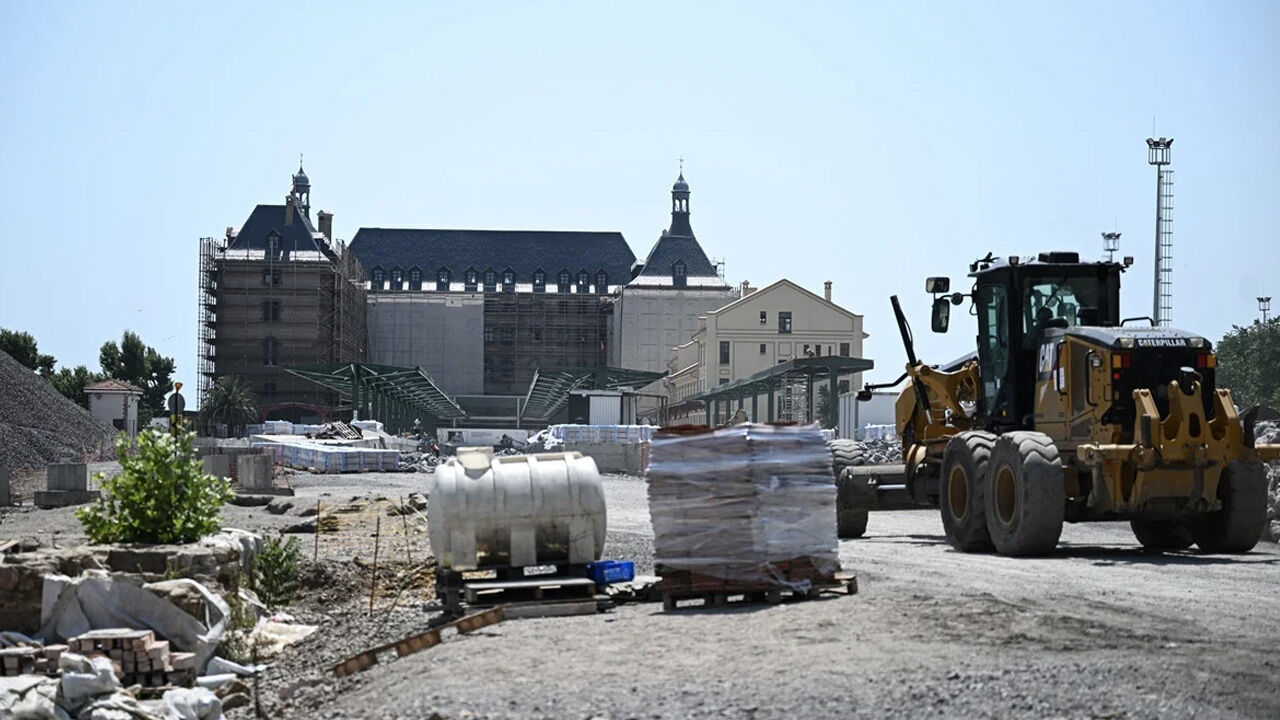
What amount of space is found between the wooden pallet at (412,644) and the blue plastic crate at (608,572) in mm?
1429

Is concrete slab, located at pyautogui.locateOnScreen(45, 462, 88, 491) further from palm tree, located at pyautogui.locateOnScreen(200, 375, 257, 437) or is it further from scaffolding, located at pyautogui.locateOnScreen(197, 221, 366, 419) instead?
scaffolding, located at pyautogui.locateOnScreen(197, 221, 366, 419)

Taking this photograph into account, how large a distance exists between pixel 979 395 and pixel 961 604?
7.98 m

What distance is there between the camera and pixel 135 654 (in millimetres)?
12008

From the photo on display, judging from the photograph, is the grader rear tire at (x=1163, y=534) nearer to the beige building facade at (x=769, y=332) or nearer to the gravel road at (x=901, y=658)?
the gravel road at (x=901, y=658)

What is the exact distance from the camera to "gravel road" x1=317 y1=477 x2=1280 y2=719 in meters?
8.45

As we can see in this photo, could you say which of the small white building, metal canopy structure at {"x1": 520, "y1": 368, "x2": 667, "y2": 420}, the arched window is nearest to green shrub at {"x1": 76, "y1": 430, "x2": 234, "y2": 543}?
metal canopy structure at {"x1": 520, "y1": 368, "x2": 667, "y2": 420}

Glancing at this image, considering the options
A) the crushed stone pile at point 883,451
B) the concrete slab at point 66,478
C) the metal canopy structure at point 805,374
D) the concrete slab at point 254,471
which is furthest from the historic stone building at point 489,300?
the concrete slab at point 66,478

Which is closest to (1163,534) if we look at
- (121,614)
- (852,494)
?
(852,494)

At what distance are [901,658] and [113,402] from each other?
272ft

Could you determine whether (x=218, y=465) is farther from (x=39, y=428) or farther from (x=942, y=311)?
(x=942, y=311)

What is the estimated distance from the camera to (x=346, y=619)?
14.7 m

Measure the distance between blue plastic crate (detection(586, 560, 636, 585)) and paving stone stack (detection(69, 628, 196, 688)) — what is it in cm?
339

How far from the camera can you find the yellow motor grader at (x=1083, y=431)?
15.4m

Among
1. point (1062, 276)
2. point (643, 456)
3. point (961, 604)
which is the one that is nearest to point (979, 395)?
point (1062, 276)
